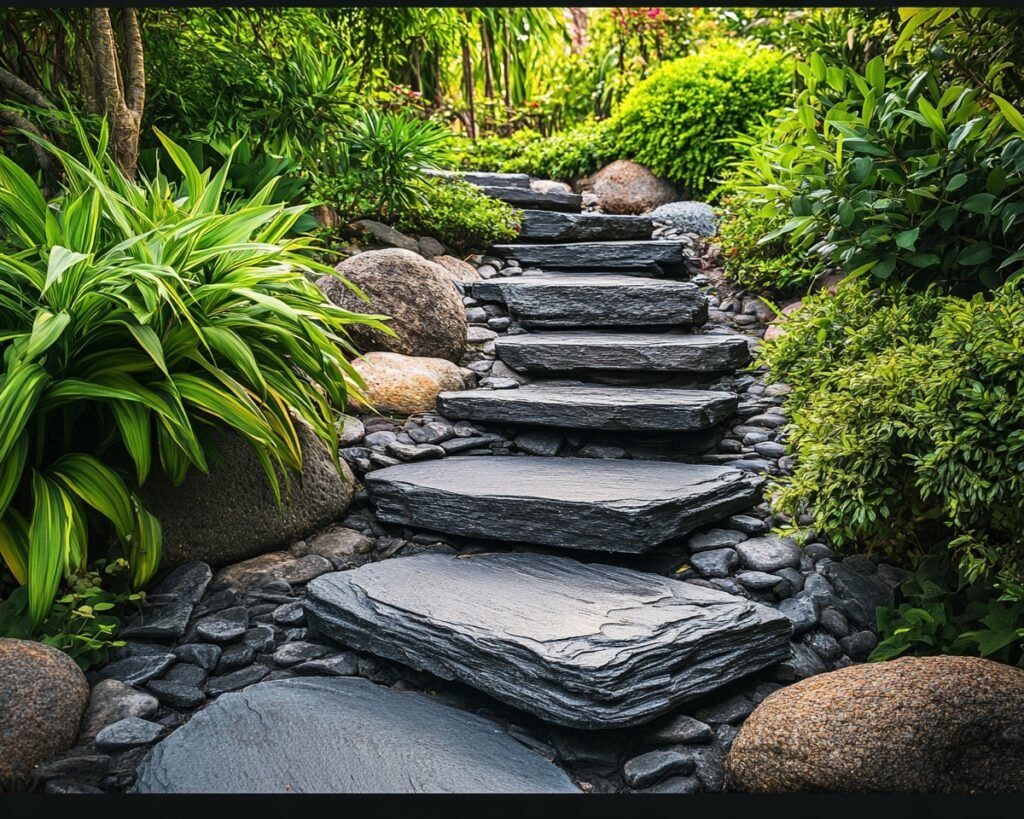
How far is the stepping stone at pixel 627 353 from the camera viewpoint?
355cm

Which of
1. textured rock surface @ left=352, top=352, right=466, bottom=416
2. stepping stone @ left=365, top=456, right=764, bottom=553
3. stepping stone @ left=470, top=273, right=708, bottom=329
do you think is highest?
stepping stone @ left=470, top=273, right=708, bottom=329

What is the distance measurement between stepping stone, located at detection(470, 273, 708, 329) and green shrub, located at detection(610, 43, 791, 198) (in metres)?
2.39

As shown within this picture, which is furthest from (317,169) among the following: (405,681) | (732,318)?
(405,681)

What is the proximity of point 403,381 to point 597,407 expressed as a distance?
2.87 ft

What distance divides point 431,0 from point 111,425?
155 centimetres

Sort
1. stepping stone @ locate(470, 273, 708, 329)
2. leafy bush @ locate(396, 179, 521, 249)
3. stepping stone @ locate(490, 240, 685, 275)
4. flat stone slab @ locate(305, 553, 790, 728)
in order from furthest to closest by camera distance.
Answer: leafy bush @ locate(396, 179, 521, 249), stepping stone @ locate(490, 240, 685, 275), stepping stone @ locate(470, 273, 708, 329), flat stone slab @ locate(305, 553, 790, 728)

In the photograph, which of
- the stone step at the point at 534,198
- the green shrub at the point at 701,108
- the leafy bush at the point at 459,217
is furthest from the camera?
the green shrub at the point at 701,108

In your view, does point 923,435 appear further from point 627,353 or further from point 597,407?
point 627,353

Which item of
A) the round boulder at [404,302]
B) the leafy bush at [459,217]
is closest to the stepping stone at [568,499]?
the round boulder at [404,302]

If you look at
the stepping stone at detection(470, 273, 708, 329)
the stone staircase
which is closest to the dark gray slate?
the stepping stone at detection(470, 273, 708, 329)

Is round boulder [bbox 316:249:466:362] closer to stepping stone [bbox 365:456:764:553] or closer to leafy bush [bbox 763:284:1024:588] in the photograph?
stepping stone [bbox 365:456:764:553]

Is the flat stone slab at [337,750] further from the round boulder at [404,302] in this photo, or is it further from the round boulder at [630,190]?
the round boulder at [630,190]

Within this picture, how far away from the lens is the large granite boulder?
8.59ft

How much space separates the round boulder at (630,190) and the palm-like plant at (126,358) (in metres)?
4.49
